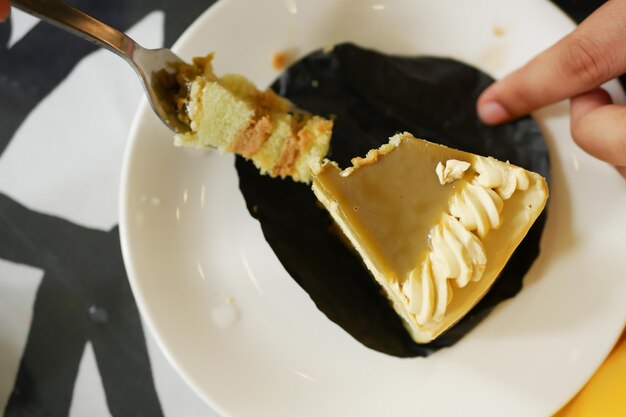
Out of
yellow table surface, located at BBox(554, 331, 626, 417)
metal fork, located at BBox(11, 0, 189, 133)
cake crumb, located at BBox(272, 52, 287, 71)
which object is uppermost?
metal fork, located at BBox(11, 0, 189, 133)

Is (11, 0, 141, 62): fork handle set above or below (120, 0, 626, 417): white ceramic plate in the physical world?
above

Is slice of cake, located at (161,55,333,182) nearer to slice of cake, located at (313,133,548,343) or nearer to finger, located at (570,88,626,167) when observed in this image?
slice of cake, located at (313,133,548,343)

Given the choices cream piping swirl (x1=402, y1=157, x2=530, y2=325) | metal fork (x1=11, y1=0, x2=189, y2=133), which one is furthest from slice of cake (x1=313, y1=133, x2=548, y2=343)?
metal fork (x1=11, y1=0, x2=189, y2=133)

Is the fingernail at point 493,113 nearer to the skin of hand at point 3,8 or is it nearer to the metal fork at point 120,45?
the metal fork at point 120,45

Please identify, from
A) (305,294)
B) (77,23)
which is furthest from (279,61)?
(305,294)

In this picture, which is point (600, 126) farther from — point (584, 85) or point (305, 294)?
point (305, 294)

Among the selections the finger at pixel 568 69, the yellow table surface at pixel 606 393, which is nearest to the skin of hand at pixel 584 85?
the finger at pixel 568 69
